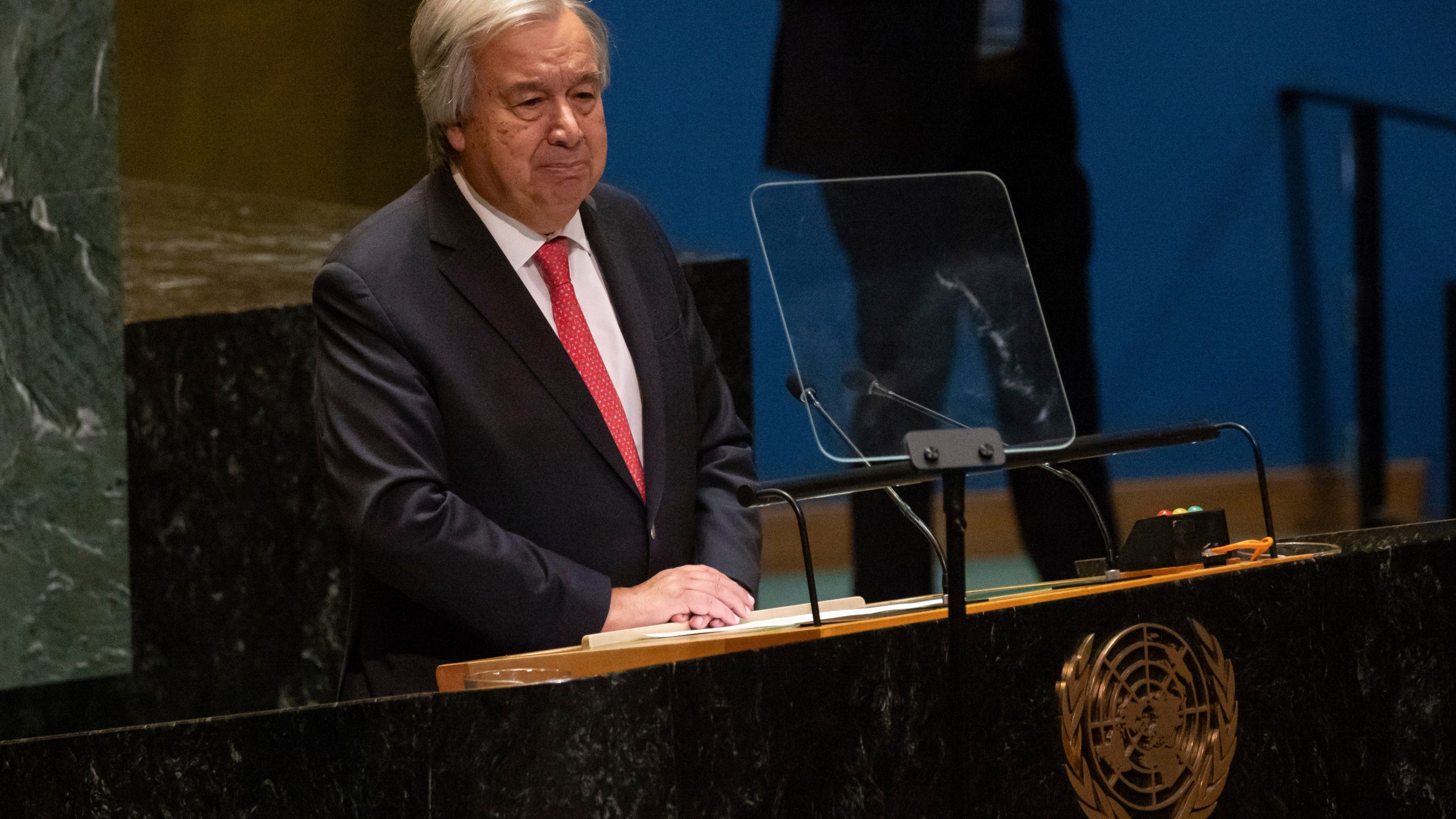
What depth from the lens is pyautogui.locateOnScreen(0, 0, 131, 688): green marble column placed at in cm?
309

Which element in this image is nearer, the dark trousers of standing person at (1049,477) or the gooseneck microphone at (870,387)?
the gooseneck microphone at (870,387)

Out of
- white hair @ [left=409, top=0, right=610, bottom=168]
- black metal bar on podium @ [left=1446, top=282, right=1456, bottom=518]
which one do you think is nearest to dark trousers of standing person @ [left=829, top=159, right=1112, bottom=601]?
black metal bar on podium @ [left=1446, top=282, right=1456, bottom=518]

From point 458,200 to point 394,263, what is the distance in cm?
13

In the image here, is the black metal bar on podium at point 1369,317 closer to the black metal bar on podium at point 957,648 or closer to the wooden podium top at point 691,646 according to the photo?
the wooden podium top at point 691,646

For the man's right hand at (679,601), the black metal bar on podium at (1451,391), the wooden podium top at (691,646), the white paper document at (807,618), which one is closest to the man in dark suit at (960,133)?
the black metal bar on podium at (1451,391)

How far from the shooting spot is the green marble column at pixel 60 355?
3094mm

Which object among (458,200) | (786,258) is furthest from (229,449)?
(786,258)

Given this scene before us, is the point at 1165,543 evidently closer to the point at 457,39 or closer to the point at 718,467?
the point at 718,467

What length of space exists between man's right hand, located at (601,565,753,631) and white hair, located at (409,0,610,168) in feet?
1.95

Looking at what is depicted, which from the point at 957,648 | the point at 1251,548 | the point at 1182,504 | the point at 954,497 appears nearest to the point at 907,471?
the point at 954,497

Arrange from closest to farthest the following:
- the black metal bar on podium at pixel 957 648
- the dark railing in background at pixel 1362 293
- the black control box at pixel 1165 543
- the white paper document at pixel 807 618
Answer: the black metal bar on podium at pixel 957 648 < the white paper document at pixel 807 618 < the black control box at pixel 1165 543 < the dark railing in background at pixel 1362 293

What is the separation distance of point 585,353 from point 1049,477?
1531 mm

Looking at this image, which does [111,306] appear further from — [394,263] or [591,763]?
[591,763]

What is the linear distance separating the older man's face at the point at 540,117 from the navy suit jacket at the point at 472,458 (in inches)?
3.1
